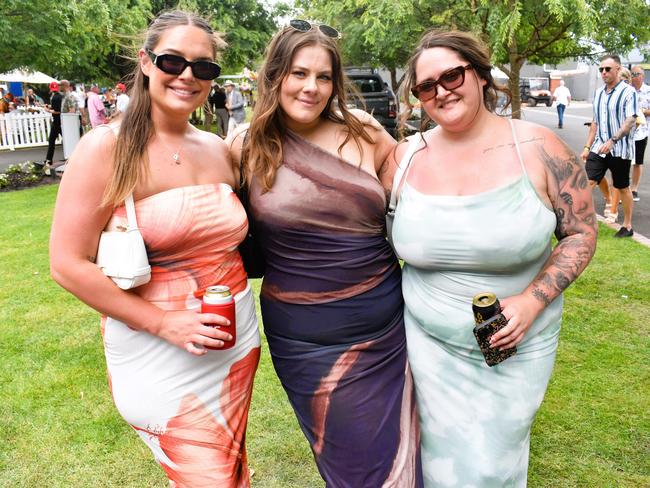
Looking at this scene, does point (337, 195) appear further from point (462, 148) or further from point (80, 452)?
point (80, 452)

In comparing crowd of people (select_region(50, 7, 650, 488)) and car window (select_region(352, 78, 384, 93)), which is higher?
crowd of people (select_region(50, 7, 650, 488))

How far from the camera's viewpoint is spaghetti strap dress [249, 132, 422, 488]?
2.35m

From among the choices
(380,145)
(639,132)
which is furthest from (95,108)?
(380,145)

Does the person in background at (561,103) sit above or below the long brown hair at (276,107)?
below

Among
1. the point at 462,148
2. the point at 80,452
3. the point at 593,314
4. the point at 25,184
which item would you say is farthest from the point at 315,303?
the point at 25,184

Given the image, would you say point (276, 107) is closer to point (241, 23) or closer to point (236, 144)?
point (236, 144)

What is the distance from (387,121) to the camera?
18.2 meters

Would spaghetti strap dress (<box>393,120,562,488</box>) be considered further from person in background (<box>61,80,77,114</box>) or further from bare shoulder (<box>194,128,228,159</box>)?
person in background (<box>61,80,77,114</box>)

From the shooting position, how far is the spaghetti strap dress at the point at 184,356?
2.10 m

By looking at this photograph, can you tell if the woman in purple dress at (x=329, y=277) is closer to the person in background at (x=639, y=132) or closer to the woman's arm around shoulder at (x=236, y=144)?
the woman's arm around shoulder at (x=236, y=144)

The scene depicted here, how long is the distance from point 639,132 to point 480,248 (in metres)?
8.82

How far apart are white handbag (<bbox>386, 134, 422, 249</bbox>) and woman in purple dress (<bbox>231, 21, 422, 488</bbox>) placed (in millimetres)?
30

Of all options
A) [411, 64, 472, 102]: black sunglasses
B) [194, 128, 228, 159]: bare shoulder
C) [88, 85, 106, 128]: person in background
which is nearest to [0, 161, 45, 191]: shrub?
[88, 85, 106, 128]: person in background

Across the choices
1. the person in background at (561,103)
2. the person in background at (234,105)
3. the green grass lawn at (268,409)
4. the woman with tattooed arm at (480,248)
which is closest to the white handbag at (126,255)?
the woman with tattooed arm at (480,248)
